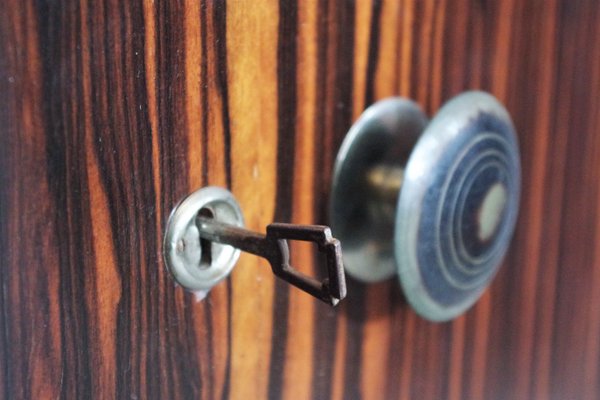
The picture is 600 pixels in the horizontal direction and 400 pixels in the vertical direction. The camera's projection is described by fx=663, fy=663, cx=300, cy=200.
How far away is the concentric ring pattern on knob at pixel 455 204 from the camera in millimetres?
333

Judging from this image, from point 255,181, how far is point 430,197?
9cm

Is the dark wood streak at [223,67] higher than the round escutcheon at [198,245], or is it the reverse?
the dark wood streak at [223,67]

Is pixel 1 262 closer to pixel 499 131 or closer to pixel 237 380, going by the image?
pixel 237 380

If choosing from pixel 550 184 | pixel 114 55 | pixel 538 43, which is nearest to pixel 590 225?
pixel 550 184

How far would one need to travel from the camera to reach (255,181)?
1.08 feet

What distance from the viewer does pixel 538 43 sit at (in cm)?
47

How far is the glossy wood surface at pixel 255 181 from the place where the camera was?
0.24 m

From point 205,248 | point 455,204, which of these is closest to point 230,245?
point 205,248

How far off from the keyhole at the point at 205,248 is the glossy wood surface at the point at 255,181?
15mm

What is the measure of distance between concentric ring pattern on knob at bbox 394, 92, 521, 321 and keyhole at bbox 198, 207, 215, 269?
95 millimetres

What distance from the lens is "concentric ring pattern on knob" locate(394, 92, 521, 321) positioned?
33cm

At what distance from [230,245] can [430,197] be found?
0.35 feet

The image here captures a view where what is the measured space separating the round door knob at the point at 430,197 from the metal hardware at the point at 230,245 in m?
0.08

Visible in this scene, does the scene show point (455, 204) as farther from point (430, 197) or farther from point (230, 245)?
point (230, 245)
